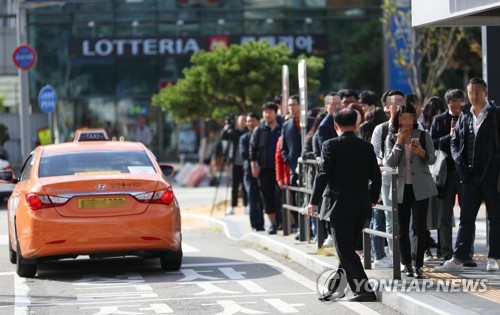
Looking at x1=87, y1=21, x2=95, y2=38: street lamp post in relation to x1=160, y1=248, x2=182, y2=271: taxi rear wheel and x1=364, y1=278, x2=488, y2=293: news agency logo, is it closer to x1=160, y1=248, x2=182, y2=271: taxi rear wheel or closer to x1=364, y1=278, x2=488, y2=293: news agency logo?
x1=160, y1=248, x2=182, y2=271: taxi rear wheel

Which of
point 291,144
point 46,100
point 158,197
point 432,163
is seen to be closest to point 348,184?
point 432,163

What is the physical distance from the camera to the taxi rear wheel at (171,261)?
508 inches

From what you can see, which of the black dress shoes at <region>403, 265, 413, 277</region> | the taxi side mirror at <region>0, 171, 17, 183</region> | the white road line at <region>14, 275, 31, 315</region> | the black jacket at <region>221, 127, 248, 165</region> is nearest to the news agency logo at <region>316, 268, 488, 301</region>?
the black dress shoes at <region>403, 265, 413, 277</region>

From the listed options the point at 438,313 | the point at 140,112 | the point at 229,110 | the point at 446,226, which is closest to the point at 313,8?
the point at 140,112

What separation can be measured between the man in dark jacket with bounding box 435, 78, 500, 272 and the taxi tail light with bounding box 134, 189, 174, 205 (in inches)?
119

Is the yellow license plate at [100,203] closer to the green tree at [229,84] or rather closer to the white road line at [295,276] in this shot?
the white road line at [295,276]

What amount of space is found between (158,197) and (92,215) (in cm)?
75

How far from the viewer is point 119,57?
42.7 metres

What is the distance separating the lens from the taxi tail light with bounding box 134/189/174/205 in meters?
12.4

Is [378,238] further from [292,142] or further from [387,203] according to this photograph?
[292,142]

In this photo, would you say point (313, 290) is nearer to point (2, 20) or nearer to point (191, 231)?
point (191, 231)

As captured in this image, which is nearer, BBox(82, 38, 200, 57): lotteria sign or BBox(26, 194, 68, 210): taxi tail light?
BBox(26, 194, 68, 210): taxi tail light

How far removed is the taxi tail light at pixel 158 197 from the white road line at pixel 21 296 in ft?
5.01

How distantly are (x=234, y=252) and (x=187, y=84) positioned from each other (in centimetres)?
1270
